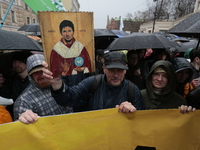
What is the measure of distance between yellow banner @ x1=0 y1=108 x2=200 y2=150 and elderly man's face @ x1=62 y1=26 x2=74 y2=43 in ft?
2.21

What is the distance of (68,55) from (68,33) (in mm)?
194

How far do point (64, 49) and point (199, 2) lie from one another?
90.8 ft

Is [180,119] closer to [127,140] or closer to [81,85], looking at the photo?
[127,140]

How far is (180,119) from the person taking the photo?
4.63 feet

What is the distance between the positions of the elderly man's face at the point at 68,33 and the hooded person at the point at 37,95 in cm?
44

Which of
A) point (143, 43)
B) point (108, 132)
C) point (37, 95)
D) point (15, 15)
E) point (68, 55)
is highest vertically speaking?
point (15, 15)

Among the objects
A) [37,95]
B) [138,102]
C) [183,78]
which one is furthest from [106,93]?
[183,78]

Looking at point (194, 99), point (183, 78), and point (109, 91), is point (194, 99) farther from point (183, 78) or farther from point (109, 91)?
point (109, 91)

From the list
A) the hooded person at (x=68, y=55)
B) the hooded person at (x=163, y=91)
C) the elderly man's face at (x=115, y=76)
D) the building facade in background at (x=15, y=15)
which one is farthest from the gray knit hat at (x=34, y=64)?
the building facade in background at (x=15, y=15)

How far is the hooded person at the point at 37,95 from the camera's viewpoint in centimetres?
145

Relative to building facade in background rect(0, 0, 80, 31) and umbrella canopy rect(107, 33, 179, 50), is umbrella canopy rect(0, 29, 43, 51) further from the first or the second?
building facade in background rect(0, 0, 80, 31)

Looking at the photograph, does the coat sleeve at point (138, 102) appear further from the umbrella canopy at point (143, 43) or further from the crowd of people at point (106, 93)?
the umbrella canopy at point (143, 43)

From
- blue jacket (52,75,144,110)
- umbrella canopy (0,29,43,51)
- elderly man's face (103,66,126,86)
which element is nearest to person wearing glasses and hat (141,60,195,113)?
blue jacket (52,75,144,110)

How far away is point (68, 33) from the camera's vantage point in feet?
4.24
